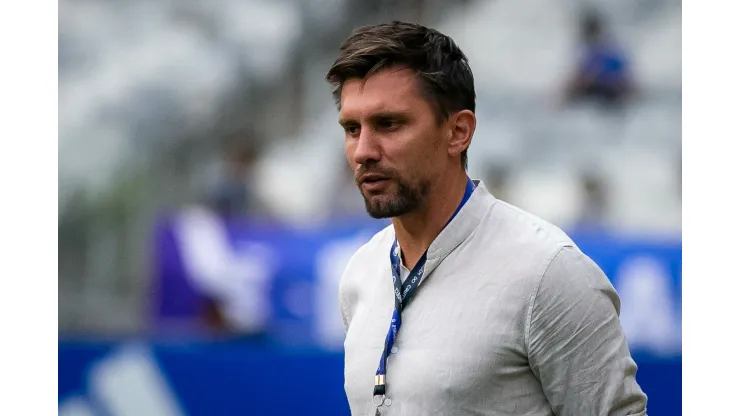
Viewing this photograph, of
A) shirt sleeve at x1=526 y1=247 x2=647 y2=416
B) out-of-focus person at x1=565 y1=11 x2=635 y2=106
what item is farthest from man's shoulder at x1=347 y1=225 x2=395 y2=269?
out-of-focus person at x1=565 y1=11 x2=635 y2=106

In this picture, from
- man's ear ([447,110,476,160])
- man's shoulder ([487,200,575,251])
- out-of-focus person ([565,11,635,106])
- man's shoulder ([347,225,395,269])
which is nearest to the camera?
man's shoulder ([487,200,575,251])

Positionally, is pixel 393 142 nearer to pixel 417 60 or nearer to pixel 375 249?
pixel 417 60

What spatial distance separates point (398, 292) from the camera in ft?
6.38

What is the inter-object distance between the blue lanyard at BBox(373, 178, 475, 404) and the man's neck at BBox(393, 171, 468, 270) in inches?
0.6

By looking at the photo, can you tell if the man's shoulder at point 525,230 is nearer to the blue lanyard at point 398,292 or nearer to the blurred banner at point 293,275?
the blue lanyard at point 398,292

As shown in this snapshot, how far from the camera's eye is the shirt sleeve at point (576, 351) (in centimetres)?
173

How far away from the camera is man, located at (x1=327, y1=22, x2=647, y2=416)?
1.74m

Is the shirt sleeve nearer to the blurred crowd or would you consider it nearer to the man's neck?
the man's neck

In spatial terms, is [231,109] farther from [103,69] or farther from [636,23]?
[636,23]

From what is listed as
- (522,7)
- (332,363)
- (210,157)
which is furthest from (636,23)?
(332,363)

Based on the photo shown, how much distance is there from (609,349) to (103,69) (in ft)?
20.4

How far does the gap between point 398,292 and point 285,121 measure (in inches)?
205

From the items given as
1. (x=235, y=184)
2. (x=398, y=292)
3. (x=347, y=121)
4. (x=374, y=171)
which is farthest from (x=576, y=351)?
(x=235, y=184)

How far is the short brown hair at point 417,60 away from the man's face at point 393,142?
0.02 metres
